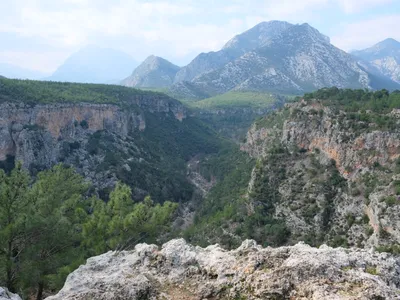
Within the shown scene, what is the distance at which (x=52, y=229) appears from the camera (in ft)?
72.6

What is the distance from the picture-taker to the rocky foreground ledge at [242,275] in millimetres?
11914

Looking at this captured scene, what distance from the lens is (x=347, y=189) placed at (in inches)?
1708

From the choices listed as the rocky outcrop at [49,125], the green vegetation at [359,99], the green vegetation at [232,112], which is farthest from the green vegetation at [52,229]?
the green vegetation at [232,112]

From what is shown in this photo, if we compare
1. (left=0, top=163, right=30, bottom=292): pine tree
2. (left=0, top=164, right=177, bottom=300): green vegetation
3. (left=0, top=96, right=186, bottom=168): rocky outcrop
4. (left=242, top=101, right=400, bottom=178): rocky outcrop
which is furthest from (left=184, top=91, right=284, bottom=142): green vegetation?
(left=0, top=163, right=30, bottom=292): pine tree

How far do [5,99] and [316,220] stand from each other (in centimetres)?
6210

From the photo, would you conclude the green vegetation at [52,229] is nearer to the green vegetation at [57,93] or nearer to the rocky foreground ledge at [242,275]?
the rocky foreground ledge at [242,275]

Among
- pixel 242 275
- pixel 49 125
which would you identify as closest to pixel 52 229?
pixel 242 275

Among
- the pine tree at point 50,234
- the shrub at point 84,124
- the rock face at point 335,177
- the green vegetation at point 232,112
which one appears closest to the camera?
the pine tree at point 50,234

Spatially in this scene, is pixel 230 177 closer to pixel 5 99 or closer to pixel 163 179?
pixel 163 179

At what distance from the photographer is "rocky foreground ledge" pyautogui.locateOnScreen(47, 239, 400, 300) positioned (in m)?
→ 11.9

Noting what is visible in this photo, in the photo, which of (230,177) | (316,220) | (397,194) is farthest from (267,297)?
(230,177)

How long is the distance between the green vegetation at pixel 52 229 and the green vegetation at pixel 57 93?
55449 mm

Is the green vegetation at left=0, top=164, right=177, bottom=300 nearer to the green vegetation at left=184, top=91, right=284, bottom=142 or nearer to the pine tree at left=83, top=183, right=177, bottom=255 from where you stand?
the pine tree at left=83, top=183, right=177, bottom=255

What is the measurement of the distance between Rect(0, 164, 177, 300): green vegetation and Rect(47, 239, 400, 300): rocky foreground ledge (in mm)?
7007
